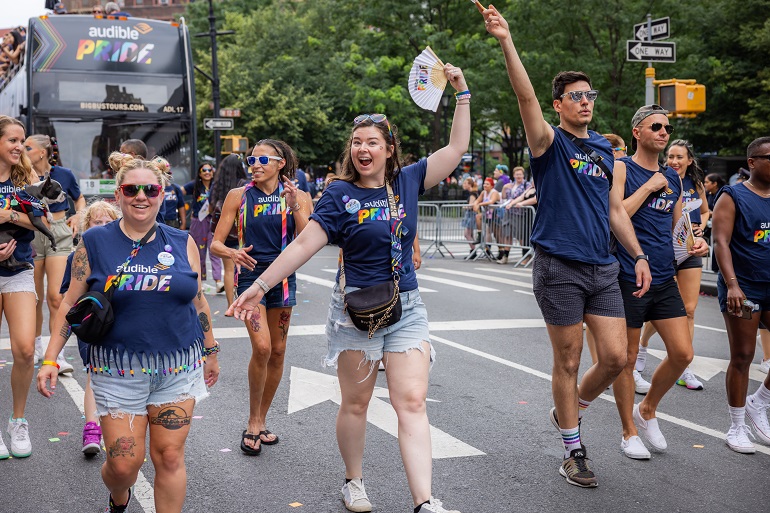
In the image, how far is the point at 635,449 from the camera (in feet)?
18.0

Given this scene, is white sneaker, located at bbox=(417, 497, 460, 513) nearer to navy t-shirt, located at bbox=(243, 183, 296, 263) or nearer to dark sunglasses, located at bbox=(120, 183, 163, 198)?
navy t-shirt, located at bbox=(243, 183, 296, 263)

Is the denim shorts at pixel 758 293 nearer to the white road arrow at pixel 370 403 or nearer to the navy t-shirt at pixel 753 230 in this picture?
the navy t-shirt at pixel 753 230

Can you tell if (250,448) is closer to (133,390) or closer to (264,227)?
(264,227)

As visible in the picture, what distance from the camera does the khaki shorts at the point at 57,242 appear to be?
728cm

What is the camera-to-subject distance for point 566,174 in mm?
4938

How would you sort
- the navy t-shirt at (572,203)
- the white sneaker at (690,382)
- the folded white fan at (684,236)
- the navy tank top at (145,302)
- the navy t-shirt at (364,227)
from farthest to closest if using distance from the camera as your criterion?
the white sneaker at (690,382) → the folded white fan at (684,236) → the navy t-shirt at (572,203) → the navy t-shirt at (364,227) → the navy tank top at (145,302)

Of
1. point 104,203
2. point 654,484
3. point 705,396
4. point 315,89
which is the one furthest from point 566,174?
point 315,89

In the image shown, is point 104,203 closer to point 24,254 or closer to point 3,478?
point 24,254

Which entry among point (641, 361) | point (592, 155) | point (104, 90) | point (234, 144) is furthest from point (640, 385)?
point (234, 144)

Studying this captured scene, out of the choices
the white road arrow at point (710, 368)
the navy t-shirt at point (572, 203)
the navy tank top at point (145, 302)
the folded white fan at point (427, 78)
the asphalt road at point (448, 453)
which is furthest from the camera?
the white road arrow at point (710, 368)

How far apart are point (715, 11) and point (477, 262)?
42.4 ft

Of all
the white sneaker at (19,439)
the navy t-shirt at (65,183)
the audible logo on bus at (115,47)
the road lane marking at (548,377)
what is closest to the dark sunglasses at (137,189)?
the white sneaker at (19,439)

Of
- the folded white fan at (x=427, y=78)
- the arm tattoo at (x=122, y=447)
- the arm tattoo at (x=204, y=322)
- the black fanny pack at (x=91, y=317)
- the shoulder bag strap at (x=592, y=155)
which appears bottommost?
the arm tattoo at (x=122, y=447)

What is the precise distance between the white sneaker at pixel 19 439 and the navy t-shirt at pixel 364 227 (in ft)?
8.36
